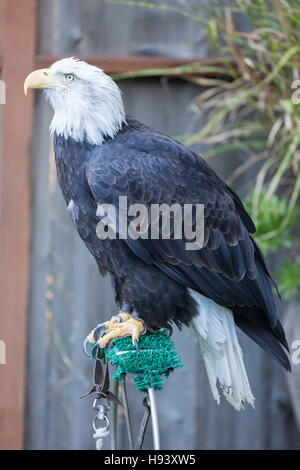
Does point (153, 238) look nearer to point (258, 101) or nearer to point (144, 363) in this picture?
point (144, 363)

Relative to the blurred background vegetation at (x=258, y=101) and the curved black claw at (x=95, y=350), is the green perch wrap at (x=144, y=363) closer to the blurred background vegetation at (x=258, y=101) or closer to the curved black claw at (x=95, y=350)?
the curved black claw at (x=95, y=350)

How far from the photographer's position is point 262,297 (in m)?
2.14

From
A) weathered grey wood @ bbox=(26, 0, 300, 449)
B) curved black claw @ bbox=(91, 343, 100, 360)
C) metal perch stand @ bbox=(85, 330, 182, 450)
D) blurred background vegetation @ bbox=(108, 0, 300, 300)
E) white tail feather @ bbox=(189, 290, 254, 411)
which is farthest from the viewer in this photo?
weathered grey wood @ bbox=(26, 0, 300, 449)

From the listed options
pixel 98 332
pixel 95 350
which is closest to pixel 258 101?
pixel 98 332

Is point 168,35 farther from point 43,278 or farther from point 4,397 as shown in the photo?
point 4,397

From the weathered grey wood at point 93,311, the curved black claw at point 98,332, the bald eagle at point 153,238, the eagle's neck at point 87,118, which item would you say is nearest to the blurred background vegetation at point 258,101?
the weathered grey wood at point 93,311

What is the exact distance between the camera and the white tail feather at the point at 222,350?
7.11 ft

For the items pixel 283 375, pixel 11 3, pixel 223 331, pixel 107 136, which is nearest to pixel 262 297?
pixel 223 331

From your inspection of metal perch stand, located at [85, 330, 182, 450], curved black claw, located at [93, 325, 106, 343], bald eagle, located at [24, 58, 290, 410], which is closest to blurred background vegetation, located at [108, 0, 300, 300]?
bald eagle, located at [24, 58, 290, 410]

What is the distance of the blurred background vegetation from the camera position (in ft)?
9.35

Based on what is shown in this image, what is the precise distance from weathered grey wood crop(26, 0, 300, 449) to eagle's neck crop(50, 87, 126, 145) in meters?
0.91

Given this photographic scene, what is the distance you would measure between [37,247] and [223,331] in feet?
3.92

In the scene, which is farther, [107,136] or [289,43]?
[289,43]

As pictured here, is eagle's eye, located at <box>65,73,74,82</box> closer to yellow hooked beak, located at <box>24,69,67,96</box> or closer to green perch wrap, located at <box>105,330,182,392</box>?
yellow hooked beak, located at <box>24,69,67,96</box>
